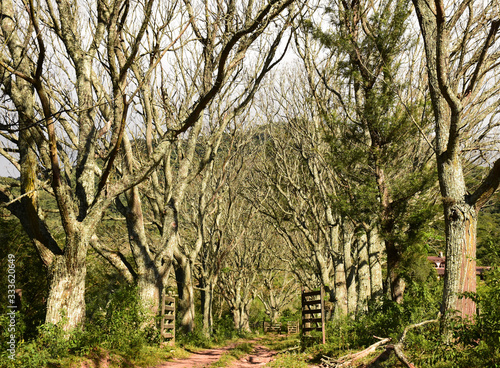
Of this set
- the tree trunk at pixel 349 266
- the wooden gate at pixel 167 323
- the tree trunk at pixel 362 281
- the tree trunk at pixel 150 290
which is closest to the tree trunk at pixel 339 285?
the tree trunk at pixel 349 266

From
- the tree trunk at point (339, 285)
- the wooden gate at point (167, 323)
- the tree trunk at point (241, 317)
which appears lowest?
the tree trunk at point (241, 317)

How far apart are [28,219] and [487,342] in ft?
25.1

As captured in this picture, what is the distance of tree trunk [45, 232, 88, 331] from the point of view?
6.82 meters

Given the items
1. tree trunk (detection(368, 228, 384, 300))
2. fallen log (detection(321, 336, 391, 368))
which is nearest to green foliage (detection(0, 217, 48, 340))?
fallen log (detection(321, 336, 391, 368))

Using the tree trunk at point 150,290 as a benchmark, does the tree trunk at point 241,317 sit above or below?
below

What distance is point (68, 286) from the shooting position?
7016mm

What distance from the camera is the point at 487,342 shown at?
5.04 meters

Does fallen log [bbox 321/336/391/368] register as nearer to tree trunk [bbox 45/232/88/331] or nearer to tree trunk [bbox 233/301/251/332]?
tree trunk [bbox 45/232/88/331]

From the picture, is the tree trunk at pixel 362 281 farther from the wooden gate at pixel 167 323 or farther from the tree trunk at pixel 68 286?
the tree trunk at pixel 68 286

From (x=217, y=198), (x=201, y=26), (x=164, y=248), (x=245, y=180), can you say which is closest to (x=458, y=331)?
(x=164, y=248)

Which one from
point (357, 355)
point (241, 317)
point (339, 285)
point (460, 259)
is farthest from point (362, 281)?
point (241, 317)

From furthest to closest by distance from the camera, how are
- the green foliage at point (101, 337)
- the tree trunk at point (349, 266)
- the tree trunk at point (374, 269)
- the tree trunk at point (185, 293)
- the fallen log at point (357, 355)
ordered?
1. the tree trunk at point (185, 293)
2. the tree trunk at point (349, 266)
3. the tree trunk at point (374, 269)
4. the fallen log at point (357, 355)
5. the green foliage at point (101, 337)

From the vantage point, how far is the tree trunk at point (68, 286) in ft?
22.4

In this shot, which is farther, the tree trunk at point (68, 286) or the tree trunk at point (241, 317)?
the tree trunk at point (241, 317)
